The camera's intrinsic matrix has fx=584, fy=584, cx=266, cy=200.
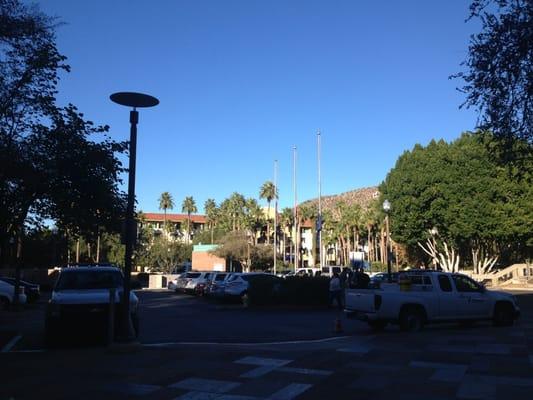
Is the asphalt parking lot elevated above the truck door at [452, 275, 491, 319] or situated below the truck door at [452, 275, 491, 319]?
below

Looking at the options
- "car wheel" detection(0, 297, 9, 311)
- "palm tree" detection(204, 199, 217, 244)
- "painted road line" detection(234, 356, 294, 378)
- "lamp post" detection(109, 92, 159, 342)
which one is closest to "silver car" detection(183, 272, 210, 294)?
"car wheel" detection(0, 297, 9, 311)

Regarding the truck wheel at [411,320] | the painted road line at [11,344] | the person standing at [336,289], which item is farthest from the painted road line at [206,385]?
the person standing at [336,289]

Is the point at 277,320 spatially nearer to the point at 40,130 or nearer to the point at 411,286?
the point at 411,286

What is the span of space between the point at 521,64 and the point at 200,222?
142877 mm

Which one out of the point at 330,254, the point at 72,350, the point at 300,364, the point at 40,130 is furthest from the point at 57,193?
the point at 330,254

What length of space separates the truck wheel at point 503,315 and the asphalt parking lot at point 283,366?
1.35 metres

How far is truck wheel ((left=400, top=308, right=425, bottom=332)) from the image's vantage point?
16.1m

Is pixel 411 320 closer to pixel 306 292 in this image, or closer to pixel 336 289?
A: pixel 336 289

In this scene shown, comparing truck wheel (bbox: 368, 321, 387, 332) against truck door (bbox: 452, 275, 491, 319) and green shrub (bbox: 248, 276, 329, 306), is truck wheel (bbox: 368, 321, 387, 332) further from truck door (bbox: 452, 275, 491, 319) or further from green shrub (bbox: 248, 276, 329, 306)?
green shrub (bbox: 248, 276, 329, 306)

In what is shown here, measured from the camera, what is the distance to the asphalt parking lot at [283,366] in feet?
27.2

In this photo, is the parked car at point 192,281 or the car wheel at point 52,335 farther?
the parked car at point 192,281

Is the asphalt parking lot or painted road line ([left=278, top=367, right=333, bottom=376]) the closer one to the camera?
the asphalt parking lot

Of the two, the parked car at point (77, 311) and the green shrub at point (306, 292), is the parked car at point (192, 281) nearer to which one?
the green shrub at point (306, 292)

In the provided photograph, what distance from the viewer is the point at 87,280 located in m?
14.4
